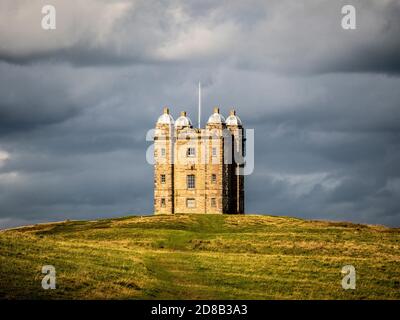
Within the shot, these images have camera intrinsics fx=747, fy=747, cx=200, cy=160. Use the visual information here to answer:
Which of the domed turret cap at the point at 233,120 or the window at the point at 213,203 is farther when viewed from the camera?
the domed turret cap at the point at 233,120

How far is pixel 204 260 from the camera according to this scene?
2074 inches

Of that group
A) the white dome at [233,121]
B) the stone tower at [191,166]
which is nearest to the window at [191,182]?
the stone tower at [191,166]

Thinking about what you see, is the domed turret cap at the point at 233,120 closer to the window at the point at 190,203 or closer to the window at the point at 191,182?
the window at the point at 191,182

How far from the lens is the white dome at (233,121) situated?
9731 centimetres

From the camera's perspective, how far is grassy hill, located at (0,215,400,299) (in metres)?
38.6

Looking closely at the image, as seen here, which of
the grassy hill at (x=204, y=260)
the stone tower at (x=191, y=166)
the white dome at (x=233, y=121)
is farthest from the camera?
the white dome at (x=233, y=121)

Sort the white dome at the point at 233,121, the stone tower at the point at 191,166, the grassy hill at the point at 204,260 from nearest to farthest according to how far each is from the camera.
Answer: the grassy hill at the point at 204,260
the stone tower at the point at 191,166
the white dome at the point at 233,121

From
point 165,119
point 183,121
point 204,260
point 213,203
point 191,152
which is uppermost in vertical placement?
point 165,119

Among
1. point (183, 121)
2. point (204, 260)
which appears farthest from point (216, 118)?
point (204, 260)

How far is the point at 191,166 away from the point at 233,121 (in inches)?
351

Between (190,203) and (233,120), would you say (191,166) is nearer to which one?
(190,203)
